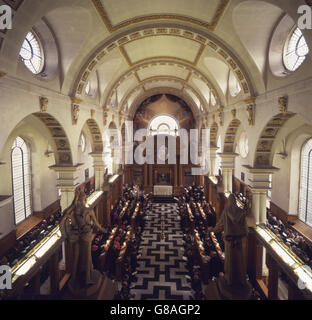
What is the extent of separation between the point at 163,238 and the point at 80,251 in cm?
726

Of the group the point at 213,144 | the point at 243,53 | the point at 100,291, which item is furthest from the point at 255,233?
the point at 213,144

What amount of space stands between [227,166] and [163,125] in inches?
486

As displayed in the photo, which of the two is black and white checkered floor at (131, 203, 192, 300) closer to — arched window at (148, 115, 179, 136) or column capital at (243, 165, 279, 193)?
column capital at (243, 165, 279, 193)

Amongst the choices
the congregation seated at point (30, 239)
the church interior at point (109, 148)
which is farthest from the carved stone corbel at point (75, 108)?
the congregation seated at point (30, 239)

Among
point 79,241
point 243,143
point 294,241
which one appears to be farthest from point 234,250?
point 243,143

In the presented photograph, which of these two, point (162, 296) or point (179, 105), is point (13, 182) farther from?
point (179, 105)

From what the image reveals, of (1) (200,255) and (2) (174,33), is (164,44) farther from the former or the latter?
(1) (200,255)

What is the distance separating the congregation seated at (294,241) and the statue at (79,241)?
704 centimetres

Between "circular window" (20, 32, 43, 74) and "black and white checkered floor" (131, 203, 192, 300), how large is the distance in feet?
28.8

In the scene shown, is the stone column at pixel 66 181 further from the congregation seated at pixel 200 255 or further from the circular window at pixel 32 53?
the congregation seated at pixel 200 255

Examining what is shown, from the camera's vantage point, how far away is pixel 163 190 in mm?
22109

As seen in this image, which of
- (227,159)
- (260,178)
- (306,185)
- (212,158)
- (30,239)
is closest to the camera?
(260,178)

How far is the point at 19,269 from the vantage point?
666 cm

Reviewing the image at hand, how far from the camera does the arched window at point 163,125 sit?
25031mm
